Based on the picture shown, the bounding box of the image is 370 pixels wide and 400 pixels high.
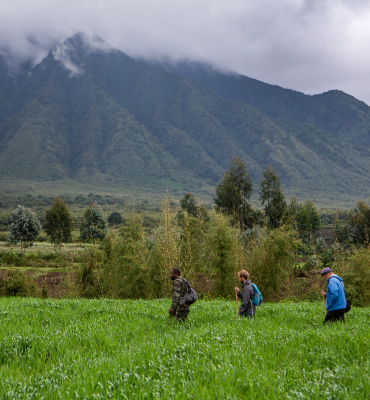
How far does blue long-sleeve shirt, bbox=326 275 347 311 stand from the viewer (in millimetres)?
7973

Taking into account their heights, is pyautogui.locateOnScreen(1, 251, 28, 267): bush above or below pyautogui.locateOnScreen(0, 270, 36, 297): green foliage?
below

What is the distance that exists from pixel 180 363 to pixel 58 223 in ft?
151

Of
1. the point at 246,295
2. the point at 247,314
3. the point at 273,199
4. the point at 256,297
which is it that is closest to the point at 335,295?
the point at 256,297

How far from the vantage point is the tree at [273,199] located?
3500 cm

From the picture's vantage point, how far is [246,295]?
9188 mm

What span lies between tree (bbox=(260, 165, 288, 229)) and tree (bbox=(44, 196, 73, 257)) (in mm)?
29861

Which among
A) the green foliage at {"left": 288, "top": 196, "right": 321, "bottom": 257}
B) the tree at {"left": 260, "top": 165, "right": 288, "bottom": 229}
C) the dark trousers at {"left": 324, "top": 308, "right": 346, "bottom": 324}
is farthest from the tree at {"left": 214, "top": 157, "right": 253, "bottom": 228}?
the dark trousers at {"left": 324, "top": 308, "right": 346, "bottom": 324}

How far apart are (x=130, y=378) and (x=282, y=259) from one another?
61.6 feet

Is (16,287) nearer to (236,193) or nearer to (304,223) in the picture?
(236,193)

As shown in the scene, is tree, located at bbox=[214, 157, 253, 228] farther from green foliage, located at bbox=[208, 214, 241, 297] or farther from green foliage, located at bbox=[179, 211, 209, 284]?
green foliage, located at bbox=[208, 214, 241, 297]

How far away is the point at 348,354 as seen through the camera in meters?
5.29

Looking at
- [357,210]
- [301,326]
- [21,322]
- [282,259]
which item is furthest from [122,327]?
[357,210]

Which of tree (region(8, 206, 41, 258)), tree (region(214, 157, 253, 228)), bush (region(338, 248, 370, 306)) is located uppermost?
tree (region(214, 157, 253, 228))

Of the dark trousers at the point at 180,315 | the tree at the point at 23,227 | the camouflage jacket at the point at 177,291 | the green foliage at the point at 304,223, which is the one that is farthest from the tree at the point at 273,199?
the tree at the point at 23,227
